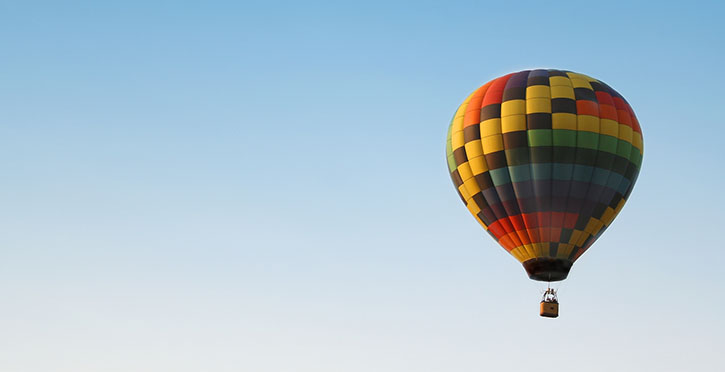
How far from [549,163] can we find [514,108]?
218 cm

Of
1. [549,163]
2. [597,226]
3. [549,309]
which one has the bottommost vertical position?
[549,309]

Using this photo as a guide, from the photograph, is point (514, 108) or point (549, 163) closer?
point (549, 163)

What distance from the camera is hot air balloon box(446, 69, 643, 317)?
39906 mm

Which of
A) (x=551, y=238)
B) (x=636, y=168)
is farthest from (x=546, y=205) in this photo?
(x=636, y=168)

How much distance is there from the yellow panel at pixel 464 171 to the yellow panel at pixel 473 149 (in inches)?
15.3

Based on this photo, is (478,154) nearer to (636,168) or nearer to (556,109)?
(556,109)

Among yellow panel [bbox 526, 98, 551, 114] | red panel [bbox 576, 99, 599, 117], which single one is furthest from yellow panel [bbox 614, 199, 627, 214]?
yellow panel [bbox 526, 98, 551, 114]

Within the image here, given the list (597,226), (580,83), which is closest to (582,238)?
(597,226)

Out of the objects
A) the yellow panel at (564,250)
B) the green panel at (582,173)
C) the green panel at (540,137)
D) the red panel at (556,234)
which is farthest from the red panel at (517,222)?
the green panel at (540,137)

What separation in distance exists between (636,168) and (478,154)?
555 centimetres

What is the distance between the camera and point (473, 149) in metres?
40.8

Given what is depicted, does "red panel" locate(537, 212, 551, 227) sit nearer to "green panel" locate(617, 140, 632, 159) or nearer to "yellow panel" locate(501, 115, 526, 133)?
"yellow panel" locate(501, 115, 526, 133)

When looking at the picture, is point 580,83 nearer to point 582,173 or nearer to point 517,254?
point 582,173

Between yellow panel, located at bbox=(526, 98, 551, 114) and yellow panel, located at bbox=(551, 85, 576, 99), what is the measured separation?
330 mm
